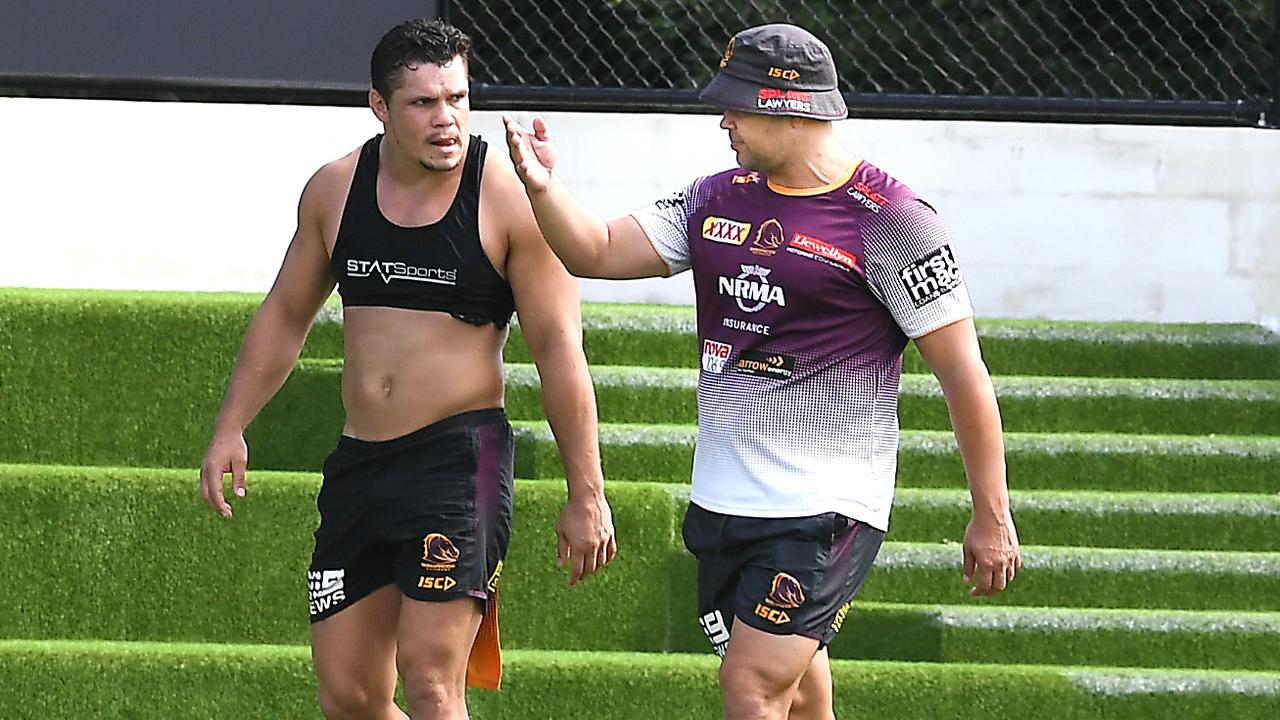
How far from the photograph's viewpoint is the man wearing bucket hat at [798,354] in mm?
3557

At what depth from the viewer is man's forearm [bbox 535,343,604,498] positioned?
3902mm

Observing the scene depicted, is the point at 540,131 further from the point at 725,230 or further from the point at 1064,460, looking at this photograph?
the point at 1064,460

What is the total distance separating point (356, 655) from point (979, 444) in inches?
52.4

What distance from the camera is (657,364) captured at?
618 cm

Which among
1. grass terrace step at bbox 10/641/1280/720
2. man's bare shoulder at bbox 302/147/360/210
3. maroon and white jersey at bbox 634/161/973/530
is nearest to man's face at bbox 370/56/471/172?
man's bare shoulder at bbox 302/147/360/210

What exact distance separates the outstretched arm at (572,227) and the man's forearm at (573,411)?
196mm

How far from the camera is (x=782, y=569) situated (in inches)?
142

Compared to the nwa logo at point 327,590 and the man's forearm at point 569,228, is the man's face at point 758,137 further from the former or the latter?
the nwa logo at point 327,590

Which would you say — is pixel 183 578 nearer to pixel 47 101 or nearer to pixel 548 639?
pixel 548 639

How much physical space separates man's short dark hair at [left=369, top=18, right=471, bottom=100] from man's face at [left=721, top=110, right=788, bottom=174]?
1.98ft

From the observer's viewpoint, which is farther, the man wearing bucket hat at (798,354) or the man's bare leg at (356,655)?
the man's bare leg at (356,655)

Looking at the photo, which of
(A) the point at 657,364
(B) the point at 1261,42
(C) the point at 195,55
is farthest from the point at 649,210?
(B) the point at 1261,42

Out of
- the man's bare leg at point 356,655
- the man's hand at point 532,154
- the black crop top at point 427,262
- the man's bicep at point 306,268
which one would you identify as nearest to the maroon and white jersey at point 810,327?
the man's hand at point 532,154

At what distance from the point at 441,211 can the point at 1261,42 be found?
14.2 feet
